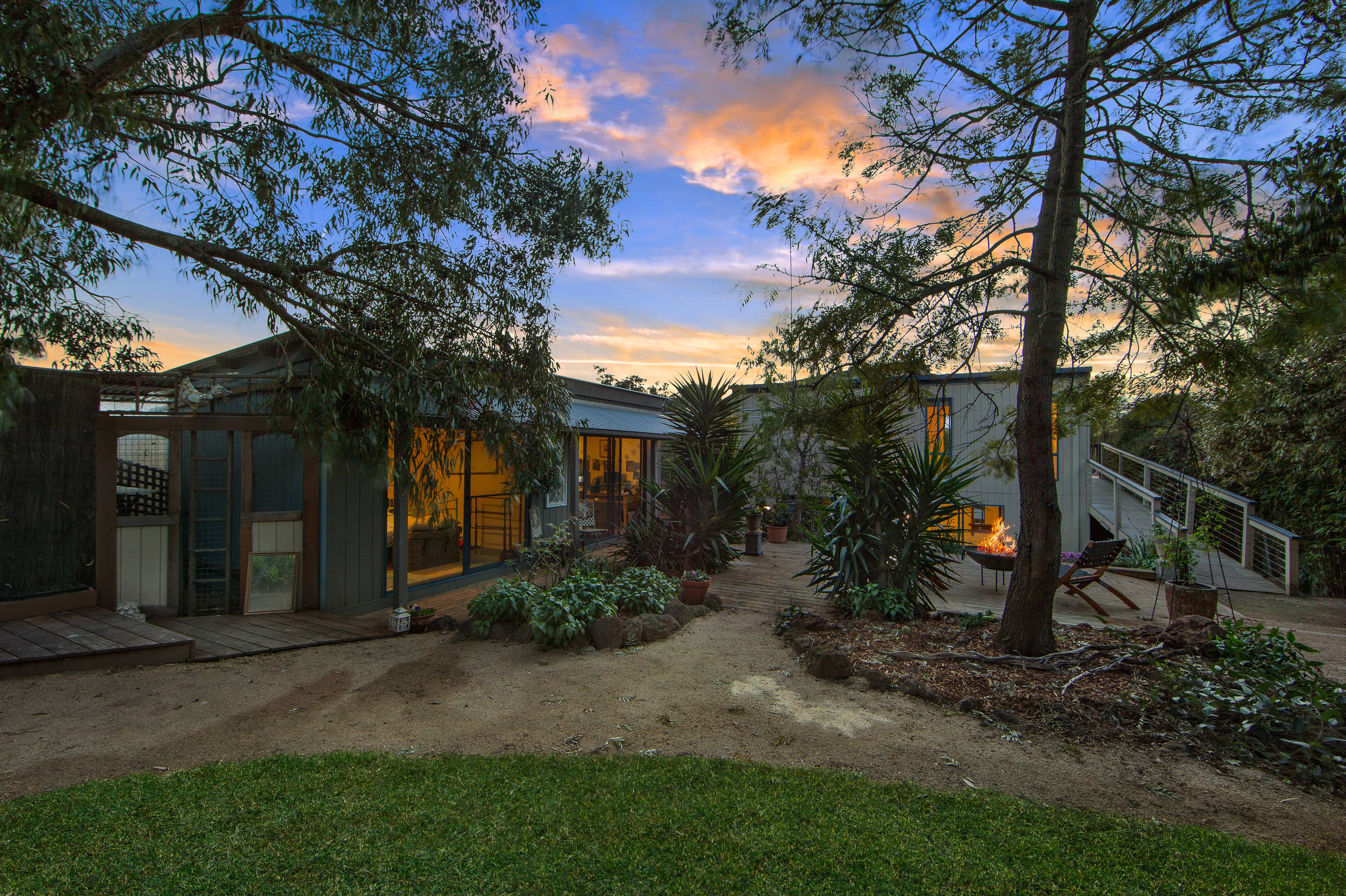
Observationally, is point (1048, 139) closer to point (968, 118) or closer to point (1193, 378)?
point (968, 118)

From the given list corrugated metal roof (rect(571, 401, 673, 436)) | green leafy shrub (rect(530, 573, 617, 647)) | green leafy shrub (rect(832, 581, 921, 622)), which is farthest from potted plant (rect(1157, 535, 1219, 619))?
corrugated metal roof (rect(571, 401, 673, 436))

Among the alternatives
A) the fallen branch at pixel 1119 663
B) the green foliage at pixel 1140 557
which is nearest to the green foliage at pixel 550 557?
the fallen branch at pixel 1119 663

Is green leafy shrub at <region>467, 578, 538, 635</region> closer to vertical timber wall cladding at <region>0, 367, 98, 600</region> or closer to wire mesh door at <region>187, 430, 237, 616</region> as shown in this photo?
wire mesh door at <region>187, 430, 237, 616</region>

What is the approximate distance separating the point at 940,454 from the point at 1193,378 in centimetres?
215

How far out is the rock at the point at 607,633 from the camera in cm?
529

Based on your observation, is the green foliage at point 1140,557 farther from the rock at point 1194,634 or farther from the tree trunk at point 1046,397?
the tree trunk at point 1046,397

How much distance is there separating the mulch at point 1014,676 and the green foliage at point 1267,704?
185mm

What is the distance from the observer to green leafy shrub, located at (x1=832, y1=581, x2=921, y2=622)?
5.84 m

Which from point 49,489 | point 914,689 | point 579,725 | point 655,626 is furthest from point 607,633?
point 49,489

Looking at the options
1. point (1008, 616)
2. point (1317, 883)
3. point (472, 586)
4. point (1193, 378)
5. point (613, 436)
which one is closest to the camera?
point (1317, 883)

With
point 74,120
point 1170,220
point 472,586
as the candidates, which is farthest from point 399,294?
point 1170,220

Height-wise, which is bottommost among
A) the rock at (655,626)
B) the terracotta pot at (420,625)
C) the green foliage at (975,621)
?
the terracotta pot at (420,625)

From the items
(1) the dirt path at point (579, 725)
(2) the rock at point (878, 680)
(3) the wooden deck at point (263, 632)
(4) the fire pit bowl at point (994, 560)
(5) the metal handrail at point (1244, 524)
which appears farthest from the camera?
(5) the metal handrail at point (1244, 524)

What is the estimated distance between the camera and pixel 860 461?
623 centimetres
